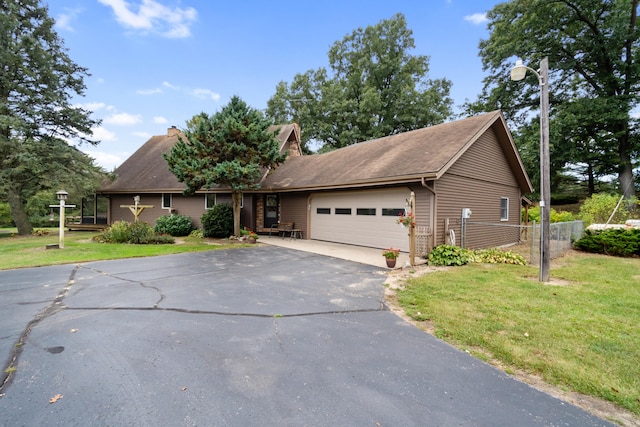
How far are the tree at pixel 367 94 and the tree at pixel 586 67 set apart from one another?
7904mm

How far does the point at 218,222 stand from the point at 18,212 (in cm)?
1068

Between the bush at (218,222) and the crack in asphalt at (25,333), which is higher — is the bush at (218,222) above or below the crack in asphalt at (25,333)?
above

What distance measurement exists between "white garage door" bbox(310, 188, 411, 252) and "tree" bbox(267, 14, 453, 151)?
1607cm

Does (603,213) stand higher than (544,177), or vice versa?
(544,177)

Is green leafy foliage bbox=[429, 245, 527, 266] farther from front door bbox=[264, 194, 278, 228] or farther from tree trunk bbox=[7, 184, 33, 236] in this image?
tree trunk bbox=[7, 184, 33, 236]

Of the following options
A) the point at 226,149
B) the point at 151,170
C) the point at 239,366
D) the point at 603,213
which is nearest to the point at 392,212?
the point at 226,149

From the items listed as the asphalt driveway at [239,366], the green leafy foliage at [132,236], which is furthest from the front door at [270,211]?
the asphalt driveway at [239,366]

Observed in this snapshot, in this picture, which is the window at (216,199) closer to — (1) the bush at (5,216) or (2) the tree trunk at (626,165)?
(1) the bush at (5,216)

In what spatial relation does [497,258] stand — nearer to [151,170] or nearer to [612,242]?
[612,242]

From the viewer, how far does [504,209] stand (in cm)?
1318

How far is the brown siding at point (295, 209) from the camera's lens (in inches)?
569

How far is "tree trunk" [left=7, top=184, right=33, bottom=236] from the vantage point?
48.0 feet

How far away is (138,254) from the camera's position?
9531mm

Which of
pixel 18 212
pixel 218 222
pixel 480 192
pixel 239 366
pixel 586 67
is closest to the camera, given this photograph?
pixel 239 366
